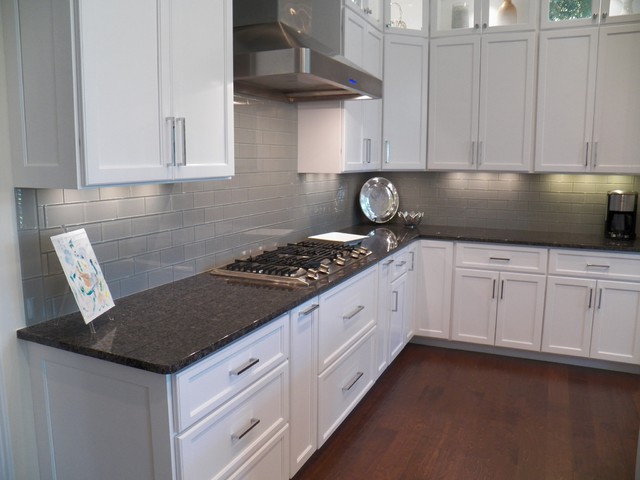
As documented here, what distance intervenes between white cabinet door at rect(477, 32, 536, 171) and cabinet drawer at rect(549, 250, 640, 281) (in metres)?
0.71

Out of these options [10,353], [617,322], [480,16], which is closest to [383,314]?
[617,322]

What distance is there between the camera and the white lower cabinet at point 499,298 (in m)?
3.75

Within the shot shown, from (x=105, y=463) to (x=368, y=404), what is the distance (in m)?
1.79

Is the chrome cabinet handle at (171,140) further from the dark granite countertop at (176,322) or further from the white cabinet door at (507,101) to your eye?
the white cabinet door at (507,101)

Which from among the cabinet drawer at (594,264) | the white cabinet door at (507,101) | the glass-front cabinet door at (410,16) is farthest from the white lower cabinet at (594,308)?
the glass-front cabinet door at (410,16)

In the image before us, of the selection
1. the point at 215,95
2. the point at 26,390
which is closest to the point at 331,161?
the point at 215,95

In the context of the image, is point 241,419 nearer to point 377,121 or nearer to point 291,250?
point 291,250

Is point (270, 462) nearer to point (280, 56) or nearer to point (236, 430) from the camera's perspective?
point (236, 430)

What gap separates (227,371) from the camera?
68.6 inches

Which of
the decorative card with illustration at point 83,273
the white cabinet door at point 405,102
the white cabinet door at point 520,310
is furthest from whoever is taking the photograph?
the white cabinet door at point 405,102

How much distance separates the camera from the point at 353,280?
276cm

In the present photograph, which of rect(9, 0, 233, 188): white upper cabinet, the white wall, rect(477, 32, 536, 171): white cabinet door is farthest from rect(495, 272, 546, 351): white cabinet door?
the white wall

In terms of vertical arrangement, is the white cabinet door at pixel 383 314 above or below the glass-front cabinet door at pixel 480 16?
below

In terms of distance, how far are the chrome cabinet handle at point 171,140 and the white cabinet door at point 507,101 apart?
2.73 m
